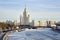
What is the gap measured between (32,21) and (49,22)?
9682 millimetres

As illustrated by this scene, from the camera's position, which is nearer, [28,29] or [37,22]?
[28,29]

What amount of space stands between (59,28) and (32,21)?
137 feet

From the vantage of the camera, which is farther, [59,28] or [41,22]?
[41,22]

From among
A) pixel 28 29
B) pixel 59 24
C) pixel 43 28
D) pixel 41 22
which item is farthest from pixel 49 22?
pixel 59 24

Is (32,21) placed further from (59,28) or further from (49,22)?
A: (59,28)

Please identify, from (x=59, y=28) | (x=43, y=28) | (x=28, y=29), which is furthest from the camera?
(x=43, y=28)

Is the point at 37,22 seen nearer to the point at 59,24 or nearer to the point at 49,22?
the point at 49,22

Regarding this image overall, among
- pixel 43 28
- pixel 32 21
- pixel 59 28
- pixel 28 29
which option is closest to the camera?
pixel 59 28

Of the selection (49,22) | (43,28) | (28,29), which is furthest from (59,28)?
(49,22)

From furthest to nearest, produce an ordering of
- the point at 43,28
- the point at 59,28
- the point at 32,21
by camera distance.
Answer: the point at 32,21 → the point at 43,28 → the point at 59,28

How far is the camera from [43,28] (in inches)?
4572

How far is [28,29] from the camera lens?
104m

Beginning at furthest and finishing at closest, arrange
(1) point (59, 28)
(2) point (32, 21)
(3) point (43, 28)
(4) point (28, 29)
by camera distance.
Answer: (2) point (32, 21)
(3) point (43, 28)
(4) point (28, 29)
(1) point (59, 28)

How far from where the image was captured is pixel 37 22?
132 meters
